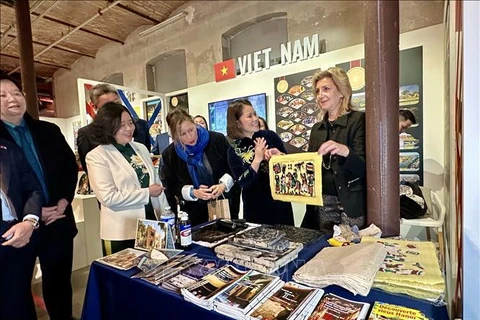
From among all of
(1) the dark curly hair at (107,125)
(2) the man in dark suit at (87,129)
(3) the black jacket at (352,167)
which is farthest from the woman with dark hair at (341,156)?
(2) the man in dark suit at (87,129)

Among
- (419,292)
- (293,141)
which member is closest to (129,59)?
(293,141)

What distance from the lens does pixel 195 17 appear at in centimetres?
494

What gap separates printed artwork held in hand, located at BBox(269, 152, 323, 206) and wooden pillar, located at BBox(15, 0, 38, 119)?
10.3 ft

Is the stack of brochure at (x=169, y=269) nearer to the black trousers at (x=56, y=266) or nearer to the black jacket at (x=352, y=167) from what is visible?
the black jacket at (x=352, y=167)

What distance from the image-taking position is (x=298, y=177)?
1333 mm

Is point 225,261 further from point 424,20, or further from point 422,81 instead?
point 424,20

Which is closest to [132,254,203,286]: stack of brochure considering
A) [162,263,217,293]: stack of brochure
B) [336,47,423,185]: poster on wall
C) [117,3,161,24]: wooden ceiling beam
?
[162,263,217,293]: stack of brochure

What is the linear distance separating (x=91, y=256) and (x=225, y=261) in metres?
2.58

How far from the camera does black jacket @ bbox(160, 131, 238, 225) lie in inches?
73.3

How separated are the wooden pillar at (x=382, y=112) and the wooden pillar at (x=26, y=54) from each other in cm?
351

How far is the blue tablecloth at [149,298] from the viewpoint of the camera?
0.79 meters

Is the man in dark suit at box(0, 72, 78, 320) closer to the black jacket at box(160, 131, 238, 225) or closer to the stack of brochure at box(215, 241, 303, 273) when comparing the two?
the black jacket at box(160, 131, 238, 225)

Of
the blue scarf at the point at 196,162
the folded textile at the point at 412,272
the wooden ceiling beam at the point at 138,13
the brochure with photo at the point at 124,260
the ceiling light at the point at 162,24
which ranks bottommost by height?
the brochure with photo at the point at 124,260

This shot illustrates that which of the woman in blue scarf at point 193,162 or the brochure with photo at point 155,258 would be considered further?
the woman in blue scarf at point 193,162
